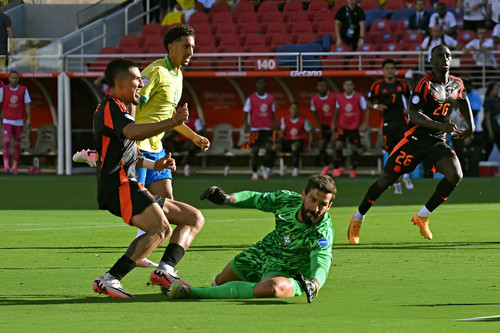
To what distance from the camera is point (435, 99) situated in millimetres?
12742

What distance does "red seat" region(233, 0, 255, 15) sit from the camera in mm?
30828

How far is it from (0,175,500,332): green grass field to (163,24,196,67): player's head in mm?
1962

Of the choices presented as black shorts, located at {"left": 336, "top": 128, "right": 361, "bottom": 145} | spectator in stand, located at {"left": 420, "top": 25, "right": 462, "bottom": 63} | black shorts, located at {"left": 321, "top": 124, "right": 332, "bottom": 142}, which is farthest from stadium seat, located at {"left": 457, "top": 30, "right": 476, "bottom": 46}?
black shorts, located at {"left": 321, "top": 124, "right": 332, "bottom": 142}

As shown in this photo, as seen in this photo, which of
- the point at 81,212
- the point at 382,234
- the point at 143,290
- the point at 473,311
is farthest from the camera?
the point at 81,212

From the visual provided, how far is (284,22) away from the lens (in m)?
29.9

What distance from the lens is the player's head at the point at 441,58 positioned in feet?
41.0

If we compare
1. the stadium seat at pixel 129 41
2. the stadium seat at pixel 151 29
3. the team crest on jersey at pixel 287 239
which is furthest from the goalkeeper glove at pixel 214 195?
the stadium seat at pixel 151 29

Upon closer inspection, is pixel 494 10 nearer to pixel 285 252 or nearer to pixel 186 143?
pixel 186 143

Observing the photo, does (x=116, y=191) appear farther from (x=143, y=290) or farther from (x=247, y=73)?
(x=247, y=73)

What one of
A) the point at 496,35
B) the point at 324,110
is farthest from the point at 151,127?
the point at 496,35

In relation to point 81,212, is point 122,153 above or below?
above

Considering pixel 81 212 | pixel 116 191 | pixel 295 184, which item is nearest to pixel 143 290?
pixel 116 191

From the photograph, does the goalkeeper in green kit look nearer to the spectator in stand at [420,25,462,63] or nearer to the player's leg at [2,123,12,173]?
the spectator in stand at [420,25,462,63]

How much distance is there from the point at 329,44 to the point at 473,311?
20.8 meters
